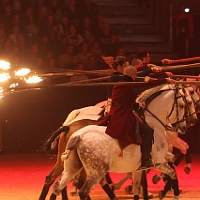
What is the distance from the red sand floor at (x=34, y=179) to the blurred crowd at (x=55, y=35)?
210 centimetres

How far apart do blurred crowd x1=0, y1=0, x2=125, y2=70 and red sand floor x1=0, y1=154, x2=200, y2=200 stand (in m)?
2.10

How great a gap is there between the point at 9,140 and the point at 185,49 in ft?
17.9

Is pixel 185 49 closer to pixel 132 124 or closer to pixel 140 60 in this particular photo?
pixel 140 60

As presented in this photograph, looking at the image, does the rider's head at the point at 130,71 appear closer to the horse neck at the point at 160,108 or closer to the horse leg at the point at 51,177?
the horse neck at the point at 160,108

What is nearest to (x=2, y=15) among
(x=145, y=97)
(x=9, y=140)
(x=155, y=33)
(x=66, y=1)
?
(x=66, y=1)

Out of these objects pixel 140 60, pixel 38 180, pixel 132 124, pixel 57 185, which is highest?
pixel 140 60

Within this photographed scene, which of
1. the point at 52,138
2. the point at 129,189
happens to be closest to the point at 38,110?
the point at 129,189

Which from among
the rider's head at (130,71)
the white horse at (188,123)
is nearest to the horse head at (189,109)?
the white horse at (188,123)

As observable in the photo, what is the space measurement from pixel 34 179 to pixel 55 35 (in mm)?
4563

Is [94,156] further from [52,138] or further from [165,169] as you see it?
Result: [52,138]

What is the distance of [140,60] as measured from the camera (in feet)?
34.9

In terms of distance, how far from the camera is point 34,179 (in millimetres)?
12695

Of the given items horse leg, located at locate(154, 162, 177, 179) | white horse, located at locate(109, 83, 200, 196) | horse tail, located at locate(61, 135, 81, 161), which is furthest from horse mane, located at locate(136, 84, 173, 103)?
horse tail, located at locate(61, 135, 81, 161)

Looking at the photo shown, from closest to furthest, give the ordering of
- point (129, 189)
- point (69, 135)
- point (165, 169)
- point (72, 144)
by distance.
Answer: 1. point (72, 144)
2. point (165, 169)
3. point (69, 135)
4. point (129, 189)
